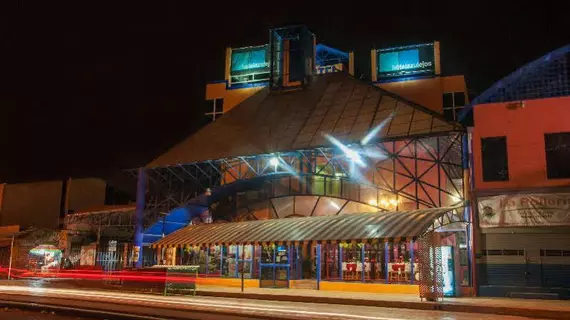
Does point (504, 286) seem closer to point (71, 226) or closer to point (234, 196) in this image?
point (234, 196)

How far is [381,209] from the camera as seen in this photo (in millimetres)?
24859

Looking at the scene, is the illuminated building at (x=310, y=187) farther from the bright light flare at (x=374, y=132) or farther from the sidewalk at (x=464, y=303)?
the sidewalk at (x=464, y=303)

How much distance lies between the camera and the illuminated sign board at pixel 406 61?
31141 mm

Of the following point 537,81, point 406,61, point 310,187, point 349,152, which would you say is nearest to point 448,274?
point 349,152

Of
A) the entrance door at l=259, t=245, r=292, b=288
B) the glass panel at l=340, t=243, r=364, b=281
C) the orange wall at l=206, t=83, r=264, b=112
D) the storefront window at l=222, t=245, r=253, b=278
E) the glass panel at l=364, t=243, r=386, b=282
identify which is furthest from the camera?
the orange wall at l=206, t=83, r=264, b=112

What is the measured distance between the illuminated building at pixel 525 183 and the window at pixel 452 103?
763 centimetres

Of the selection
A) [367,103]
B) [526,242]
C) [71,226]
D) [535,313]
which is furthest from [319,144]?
[71,226]

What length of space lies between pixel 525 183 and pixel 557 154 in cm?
156

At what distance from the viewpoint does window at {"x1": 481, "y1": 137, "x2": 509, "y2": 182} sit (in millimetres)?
21234

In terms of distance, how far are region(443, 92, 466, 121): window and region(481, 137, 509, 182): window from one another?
8340mm

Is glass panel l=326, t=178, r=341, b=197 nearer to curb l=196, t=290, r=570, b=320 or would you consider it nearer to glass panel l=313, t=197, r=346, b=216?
glass panel l=313, t=197, r=346, b=216

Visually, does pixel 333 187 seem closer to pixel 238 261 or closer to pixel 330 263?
pixel 330 263

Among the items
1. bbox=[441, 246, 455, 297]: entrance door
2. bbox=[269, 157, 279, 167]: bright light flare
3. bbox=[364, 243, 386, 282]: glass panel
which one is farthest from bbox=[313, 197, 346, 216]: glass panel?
bbox=[441, 246, 455, 297]: entrance door

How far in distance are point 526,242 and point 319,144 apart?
9255 mm
